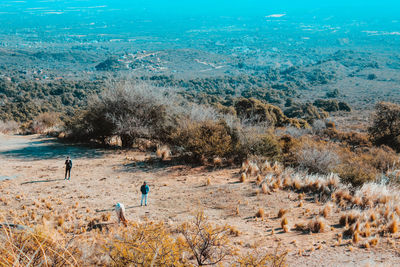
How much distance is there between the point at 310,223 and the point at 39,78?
262ft

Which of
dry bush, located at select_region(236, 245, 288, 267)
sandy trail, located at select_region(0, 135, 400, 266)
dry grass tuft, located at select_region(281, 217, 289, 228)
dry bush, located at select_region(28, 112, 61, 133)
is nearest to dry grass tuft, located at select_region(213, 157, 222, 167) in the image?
sandy trail, located at select_region(0, 135, 400, 266)

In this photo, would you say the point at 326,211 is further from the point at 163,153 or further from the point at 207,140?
the point at 163,153

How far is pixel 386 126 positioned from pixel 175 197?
16.7 meters

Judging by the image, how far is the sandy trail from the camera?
6.02m

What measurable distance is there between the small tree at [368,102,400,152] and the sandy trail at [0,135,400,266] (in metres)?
12.6

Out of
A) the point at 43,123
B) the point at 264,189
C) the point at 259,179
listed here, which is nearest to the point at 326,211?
the point at 264,189

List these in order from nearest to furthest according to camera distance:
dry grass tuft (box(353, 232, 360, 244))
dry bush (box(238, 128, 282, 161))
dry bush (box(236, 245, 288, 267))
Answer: dry bush (box(236, 245, 288, 267))
dry grass tuft (box(353, 232, 360, 244))
dry bush (box(238, 128, 282, 161))

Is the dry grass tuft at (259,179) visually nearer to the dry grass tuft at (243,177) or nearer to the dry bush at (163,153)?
the dry grass tuft at (243,177)

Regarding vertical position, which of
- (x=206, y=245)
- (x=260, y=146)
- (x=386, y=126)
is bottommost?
(x=386, y=126)

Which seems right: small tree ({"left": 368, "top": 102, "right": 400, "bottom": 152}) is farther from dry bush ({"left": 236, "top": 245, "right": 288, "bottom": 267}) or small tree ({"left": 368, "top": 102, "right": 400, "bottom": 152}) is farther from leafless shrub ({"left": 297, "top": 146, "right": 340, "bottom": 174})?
dry bush ({"left": 236, "top": 245, "right": 288, "bottom": 267})

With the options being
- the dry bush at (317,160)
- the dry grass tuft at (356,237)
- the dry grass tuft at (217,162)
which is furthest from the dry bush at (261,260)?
the dry grass tuft at (217,162)

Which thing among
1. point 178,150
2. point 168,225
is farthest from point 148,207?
point 178,150

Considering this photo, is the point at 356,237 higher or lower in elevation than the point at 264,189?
higher

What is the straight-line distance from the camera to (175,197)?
9.26m
